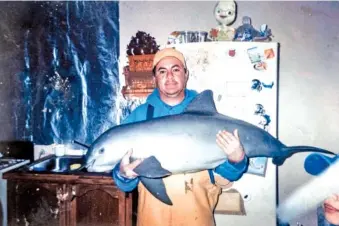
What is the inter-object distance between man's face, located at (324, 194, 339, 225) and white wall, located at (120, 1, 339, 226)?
1.28ft

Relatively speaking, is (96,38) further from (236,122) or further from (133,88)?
(236,122)

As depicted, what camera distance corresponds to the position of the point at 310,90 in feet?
5.91

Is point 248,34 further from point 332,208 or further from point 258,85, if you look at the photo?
point 332,208

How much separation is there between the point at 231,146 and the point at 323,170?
0.68m

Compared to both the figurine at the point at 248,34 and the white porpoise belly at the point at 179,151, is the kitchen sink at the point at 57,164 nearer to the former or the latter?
the white porpoise belly at the point at 179,151

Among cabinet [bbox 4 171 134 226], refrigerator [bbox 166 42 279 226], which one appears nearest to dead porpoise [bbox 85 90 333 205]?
refrigerator [bbox 166 42 279 226]

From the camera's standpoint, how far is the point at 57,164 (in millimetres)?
1736

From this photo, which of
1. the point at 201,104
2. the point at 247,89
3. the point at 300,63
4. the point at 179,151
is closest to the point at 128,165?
the point at 179,151

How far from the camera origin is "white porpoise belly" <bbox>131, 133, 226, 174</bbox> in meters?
1.07

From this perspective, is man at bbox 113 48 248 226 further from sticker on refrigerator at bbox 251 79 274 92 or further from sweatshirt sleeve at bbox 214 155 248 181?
sticker on refrigerator at bbox 251 79 274 92

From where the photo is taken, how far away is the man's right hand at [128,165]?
1.05 meters

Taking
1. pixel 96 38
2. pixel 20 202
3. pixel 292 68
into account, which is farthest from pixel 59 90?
pixel 292 68

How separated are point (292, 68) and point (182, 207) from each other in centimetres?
114

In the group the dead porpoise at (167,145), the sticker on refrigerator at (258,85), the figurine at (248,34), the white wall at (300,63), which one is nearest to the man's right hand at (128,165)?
the dead porpoise at (167,145)
